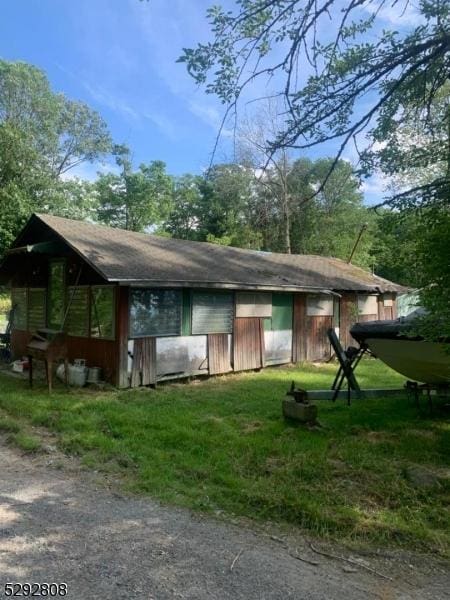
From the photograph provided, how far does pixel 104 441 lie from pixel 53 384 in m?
4.63

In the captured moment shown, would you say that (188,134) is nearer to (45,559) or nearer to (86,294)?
(86,294)

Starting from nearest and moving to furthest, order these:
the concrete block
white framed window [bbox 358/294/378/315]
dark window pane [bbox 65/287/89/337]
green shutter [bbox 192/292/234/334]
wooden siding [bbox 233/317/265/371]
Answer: the concrete block → dark window pane [bbox 65/287/89/337] → green shutter [bbox 192/292/234/334] → wooden siding [bbox 233/317/265/371] → white framed window [bbox 358/294/378/315]

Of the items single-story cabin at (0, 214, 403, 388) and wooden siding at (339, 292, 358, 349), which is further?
wooden siding at (339, 292, 358, 349)

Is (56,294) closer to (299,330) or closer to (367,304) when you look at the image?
(299,330)

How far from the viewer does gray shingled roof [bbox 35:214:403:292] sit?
9.70 metres

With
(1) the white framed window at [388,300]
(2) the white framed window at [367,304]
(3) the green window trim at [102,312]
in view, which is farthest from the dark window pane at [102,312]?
(1) the white framed window at [388,300]

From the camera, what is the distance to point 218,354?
458 inches

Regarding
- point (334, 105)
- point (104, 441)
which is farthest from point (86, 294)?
point (334, 105)

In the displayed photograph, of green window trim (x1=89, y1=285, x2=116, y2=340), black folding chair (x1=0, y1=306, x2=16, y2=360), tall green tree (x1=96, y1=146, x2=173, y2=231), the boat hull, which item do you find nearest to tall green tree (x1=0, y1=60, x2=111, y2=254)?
tall green tree (x1=96, y1=146, x2=173, y2=231)

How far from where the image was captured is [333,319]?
15.8m

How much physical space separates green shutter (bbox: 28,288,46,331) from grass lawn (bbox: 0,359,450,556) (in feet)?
11.1

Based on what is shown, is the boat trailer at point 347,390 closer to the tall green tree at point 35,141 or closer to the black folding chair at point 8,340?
the black folding chair at point 8,340

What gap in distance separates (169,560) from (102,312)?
7.59 m

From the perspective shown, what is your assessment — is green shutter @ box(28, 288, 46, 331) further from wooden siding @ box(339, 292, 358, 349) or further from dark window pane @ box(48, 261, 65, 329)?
wooden siding @ box(339, 292, 358, 349)
